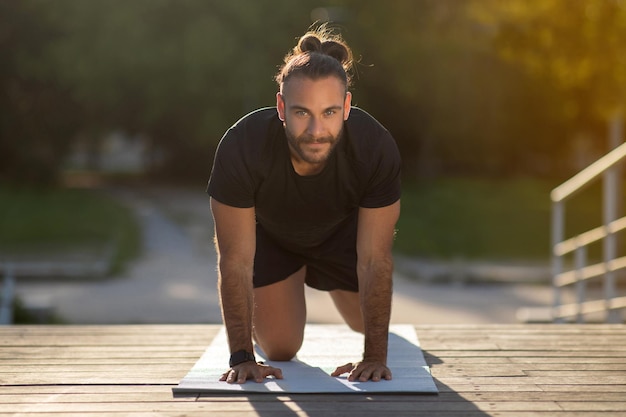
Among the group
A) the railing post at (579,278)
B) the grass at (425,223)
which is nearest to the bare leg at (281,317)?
the railing post at (579,278)

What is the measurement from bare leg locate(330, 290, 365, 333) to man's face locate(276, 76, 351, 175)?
1.42 metres

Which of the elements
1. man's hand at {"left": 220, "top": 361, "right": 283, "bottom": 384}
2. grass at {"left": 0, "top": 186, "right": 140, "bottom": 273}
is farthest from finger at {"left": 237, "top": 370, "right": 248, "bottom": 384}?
grass at {"left": 0, "top": 186, "right": 140, "bottom": 273}

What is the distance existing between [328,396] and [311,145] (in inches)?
36.7

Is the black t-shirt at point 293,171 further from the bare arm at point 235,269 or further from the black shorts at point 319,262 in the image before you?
the black shorts at point 319,262

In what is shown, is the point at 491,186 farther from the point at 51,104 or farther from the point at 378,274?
the point at 378,274

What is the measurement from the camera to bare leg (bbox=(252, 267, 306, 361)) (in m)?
4.32

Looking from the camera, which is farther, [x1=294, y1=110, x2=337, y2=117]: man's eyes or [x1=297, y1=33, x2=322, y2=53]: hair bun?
[x1=297, y1=33, x2=322, y2=53]: hair bun

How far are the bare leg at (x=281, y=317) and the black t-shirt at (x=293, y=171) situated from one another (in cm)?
65

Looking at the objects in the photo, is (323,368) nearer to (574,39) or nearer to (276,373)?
(276,373)

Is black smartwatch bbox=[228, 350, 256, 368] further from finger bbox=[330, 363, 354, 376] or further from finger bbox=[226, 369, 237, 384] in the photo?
finger bbox=[330, 363, 354, 376]

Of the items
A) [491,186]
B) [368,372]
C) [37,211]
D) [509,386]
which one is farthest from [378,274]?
[491,186]

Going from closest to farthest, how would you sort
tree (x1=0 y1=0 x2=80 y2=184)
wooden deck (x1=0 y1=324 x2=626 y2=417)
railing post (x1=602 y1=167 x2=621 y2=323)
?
wooden deck (x1=0 y1=324 x2=626 y2=417) < railing post (x1=602 y1=167 x2=621 y2=323) < tree (x1=0 y1=0 x2=80 y2=184)

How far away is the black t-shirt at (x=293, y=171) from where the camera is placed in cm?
373

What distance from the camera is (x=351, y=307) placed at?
16.0 ft
